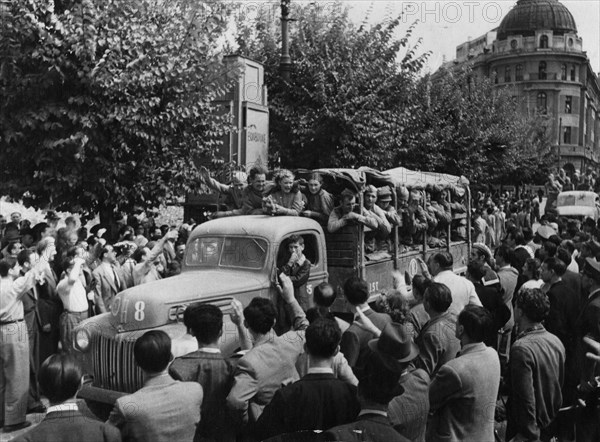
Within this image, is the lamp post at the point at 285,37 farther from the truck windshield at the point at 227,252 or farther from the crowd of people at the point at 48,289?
the truck windshield at the point at 227,252

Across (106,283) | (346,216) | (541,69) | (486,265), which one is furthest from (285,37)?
(541,69)

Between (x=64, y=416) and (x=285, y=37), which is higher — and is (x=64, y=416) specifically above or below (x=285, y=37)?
below

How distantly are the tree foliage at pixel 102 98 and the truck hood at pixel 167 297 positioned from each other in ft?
14.8

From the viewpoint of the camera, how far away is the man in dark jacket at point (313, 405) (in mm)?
3918

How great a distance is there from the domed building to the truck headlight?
7172 centimetres

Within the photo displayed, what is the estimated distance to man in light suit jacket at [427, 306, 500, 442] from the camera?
4.43 meters

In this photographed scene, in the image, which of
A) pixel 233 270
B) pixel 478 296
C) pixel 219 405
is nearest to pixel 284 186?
pixel 233 270

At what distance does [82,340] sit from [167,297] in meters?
0.98

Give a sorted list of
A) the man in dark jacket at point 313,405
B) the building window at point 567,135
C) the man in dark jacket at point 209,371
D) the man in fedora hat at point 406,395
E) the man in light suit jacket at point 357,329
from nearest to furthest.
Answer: the man in dark jacket at point 313,405, the man in fedora hat at point 406,395, the man in dark jacket at point 209,371, the man in light suit jacket at point 357,329, the building window at point 567,135

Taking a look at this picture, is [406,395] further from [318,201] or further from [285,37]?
[285,37]

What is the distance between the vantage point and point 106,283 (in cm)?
880

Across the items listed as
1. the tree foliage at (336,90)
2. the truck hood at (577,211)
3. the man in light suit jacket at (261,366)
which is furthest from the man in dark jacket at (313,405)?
the truck hood at (577,211)

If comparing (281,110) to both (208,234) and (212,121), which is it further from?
(208,234)

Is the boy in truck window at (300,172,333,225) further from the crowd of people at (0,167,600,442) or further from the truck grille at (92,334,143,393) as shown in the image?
the truck grille at (92,334,143,393)
